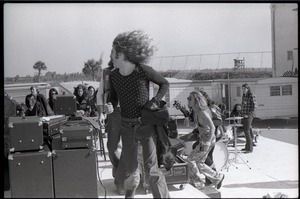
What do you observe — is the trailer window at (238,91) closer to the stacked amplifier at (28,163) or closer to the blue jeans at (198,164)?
the blue jeans at (198,164)

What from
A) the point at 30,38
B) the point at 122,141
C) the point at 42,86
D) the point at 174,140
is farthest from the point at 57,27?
the point at 174,140

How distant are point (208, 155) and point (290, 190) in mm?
903

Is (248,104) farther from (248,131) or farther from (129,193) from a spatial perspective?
(129,193)

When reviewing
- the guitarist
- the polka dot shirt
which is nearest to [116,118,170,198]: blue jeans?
the polka dot shirt

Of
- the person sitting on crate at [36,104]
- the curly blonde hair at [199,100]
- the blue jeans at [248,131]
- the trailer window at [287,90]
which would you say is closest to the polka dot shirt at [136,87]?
the curly blonde hair at [199,100]

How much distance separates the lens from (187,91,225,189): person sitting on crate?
430 cm

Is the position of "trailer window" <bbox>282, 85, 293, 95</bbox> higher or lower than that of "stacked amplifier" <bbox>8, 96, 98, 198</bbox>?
higher

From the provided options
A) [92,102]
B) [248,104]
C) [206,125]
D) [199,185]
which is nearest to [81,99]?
[92,102]

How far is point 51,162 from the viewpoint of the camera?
383 centimetres

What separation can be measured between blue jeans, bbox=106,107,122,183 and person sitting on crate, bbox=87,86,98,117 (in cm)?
15

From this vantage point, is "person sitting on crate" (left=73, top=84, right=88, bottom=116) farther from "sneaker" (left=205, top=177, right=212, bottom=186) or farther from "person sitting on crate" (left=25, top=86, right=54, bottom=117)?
"sneaker" (left=205, top=177, right=212, bottom=186)

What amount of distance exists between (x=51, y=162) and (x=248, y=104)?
1996mm

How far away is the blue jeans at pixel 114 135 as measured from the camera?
398 cm

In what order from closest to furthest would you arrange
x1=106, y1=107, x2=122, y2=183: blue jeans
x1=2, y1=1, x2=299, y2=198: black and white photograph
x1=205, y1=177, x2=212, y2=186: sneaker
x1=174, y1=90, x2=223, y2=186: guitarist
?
x1=2, y1=1, x2=299, y2=198: black and white photograph
x1=106, y1=107, x2=122, y2=183: blue jeans
x1=174, y1=90, x2=223, y2=186: guitarist
x1=205, y1=177, x2=212, y2=186: sneaker
